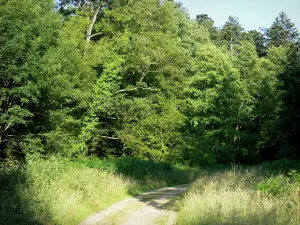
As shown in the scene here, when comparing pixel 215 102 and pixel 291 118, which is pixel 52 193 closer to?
pixel 291 118

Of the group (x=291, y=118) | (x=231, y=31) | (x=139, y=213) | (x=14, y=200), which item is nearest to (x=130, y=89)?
(x=291, y=118)

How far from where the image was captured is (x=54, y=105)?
2453 cm

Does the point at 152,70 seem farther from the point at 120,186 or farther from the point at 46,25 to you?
the point at 120,186

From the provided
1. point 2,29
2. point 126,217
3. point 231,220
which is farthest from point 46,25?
point 231,220

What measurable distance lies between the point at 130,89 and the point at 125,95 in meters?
1.59

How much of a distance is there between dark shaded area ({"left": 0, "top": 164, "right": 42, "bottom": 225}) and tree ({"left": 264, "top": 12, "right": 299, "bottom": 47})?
2895 inches

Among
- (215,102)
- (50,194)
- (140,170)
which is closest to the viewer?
(50,194)

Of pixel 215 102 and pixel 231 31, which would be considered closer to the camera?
pixel 215 102

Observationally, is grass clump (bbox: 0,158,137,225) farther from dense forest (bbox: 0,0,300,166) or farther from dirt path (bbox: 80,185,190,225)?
dense forest (bbox: 0,0,300,166)

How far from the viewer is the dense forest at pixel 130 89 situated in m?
20.5

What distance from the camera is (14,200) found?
9.33 metres

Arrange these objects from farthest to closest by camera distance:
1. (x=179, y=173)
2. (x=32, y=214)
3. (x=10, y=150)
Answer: (x=179, y=173)
(x=10, y=150)
(x=32, y=214)

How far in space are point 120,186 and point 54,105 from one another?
11172mm

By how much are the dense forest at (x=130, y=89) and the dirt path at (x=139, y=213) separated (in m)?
Result: 10.00
